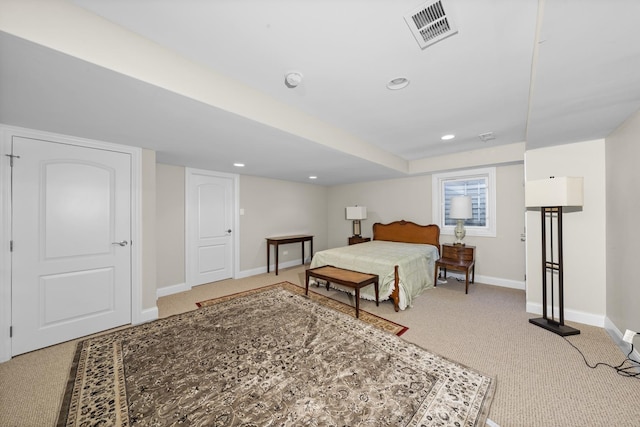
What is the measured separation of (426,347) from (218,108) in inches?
111

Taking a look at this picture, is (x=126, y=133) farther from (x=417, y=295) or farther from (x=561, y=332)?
(x=561, y=332)

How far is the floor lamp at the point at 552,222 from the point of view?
8.00ft

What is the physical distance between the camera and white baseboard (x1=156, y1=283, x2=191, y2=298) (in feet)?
12.4

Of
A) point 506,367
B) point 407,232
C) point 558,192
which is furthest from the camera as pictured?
point 407,232

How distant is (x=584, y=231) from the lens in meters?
2.71

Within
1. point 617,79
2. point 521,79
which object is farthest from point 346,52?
point 617,79

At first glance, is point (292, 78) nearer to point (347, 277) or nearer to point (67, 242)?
point (347, 277)

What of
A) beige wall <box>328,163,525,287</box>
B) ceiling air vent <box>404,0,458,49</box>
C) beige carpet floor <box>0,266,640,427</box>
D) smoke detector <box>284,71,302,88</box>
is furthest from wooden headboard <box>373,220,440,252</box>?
smoke detector <box>284,71,302,88</box>

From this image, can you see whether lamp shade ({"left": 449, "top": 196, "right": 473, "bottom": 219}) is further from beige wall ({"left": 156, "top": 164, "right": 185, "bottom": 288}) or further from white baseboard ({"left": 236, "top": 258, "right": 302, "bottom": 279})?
beige wall ({"left": 156, "top": 164, "right": 185, "bottom": 288})

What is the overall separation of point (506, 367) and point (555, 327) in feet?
3.90

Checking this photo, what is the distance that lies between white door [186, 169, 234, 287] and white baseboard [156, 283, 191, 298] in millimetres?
98

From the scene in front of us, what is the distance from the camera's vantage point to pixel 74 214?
8.22 ft

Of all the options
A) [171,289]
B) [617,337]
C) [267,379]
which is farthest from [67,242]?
[617,337]

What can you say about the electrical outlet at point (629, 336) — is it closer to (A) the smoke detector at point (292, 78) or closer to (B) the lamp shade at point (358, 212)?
(A) the smoke detector at point (292, 78)
